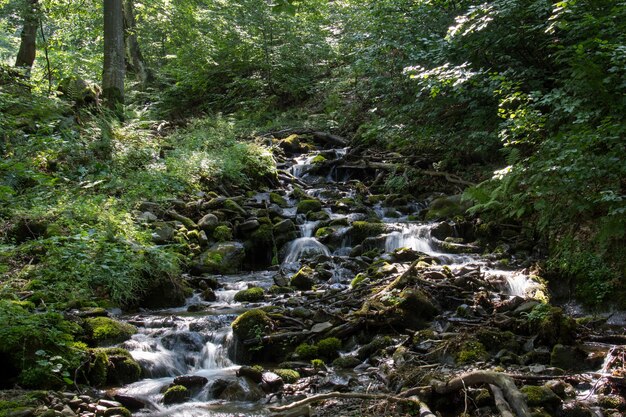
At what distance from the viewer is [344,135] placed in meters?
18.4

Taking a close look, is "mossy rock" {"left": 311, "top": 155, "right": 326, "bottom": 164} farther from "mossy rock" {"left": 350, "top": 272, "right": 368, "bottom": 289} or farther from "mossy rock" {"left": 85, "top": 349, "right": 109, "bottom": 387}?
"mossy rock" {"left": 85, "top": 349, "right": 109, "bottom": 387}

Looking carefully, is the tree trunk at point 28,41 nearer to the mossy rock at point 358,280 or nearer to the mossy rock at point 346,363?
the mossy rock at point 358,280

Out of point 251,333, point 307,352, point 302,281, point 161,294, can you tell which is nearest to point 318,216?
point 302,281

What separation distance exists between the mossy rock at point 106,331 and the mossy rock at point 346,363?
103 inches

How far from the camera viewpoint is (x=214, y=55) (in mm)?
22234

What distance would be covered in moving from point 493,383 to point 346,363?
82.3 inches

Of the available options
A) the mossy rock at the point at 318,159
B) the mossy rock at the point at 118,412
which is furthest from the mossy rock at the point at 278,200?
the mossy rock at the point at 118,412

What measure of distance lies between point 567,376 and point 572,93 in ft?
17.2

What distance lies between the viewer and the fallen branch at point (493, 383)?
375cm

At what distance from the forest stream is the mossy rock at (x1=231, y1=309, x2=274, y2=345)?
0.10 feet

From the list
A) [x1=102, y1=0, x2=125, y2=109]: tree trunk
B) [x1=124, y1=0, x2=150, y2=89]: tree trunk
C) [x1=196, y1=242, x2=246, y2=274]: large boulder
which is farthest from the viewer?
[x1=124, y1=0, x2=150, y2=89]: tree trunk

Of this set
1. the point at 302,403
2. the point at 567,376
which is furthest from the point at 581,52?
the point at 302,403

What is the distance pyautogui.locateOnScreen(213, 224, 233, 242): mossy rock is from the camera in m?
10.7

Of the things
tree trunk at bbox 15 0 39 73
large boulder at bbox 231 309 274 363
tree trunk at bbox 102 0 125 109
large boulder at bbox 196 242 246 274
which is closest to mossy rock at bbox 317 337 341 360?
large boulder at bbox 231 309 274 363
